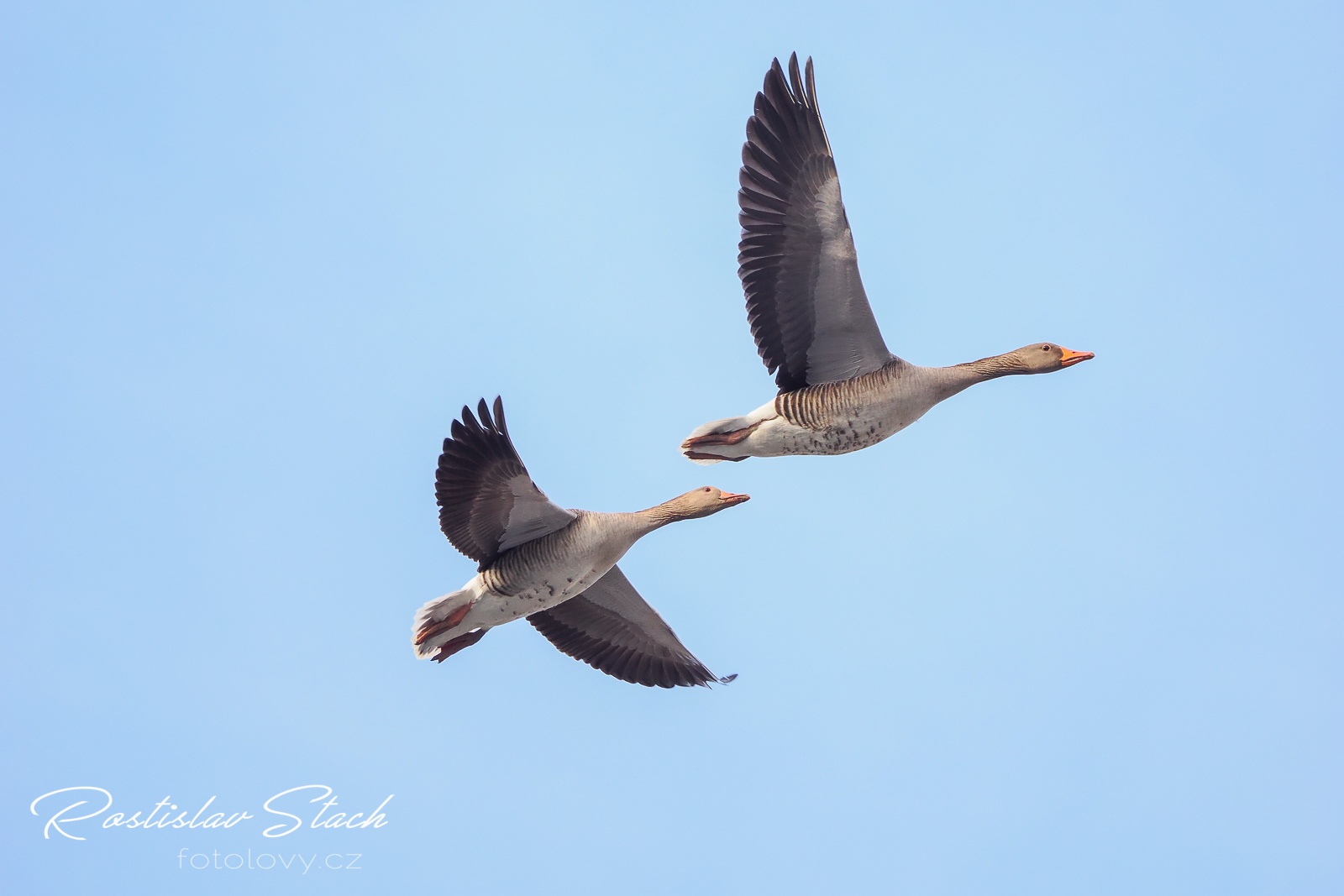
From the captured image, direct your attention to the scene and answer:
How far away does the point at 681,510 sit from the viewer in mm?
15258

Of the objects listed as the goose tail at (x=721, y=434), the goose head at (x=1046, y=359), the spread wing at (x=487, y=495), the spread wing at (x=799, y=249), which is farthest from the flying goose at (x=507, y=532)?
the goose head at (x=1046, y=359)

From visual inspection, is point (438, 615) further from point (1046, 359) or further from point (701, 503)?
point (1046, 359)

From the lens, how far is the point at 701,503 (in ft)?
50.2

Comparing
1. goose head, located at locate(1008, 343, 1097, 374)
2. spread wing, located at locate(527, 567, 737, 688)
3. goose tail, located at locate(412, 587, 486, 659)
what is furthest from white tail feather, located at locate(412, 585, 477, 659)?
goose head, located at locate(1008, 343, 1097, 374)

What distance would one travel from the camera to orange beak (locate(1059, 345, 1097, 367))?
15953 mm

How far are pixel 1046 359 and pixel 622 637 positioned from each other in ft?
17.9

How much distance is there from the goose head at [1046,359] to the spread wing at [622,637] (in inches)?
184

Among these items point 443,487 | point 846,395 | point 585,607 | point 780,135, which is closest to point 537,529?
point 443,487

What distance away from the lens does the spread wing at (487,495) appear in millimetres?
14672

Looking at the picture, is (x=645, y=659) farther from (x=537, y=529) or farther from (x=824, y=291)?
(x=824, y=291)

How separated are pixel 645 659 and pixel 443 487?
3.55 m

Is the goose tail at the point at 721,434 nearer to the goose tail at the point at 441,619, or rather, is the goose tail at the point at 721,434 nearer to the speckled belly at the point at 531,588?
the speckled belly at the point at 531,588

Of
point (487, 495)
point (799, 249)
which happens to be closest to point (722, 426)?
point (799, 249)

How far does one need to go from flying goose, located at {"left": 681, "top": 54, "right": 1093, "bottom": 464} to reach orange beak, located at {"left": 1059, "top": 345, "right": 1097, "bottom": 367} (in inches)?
0.4
